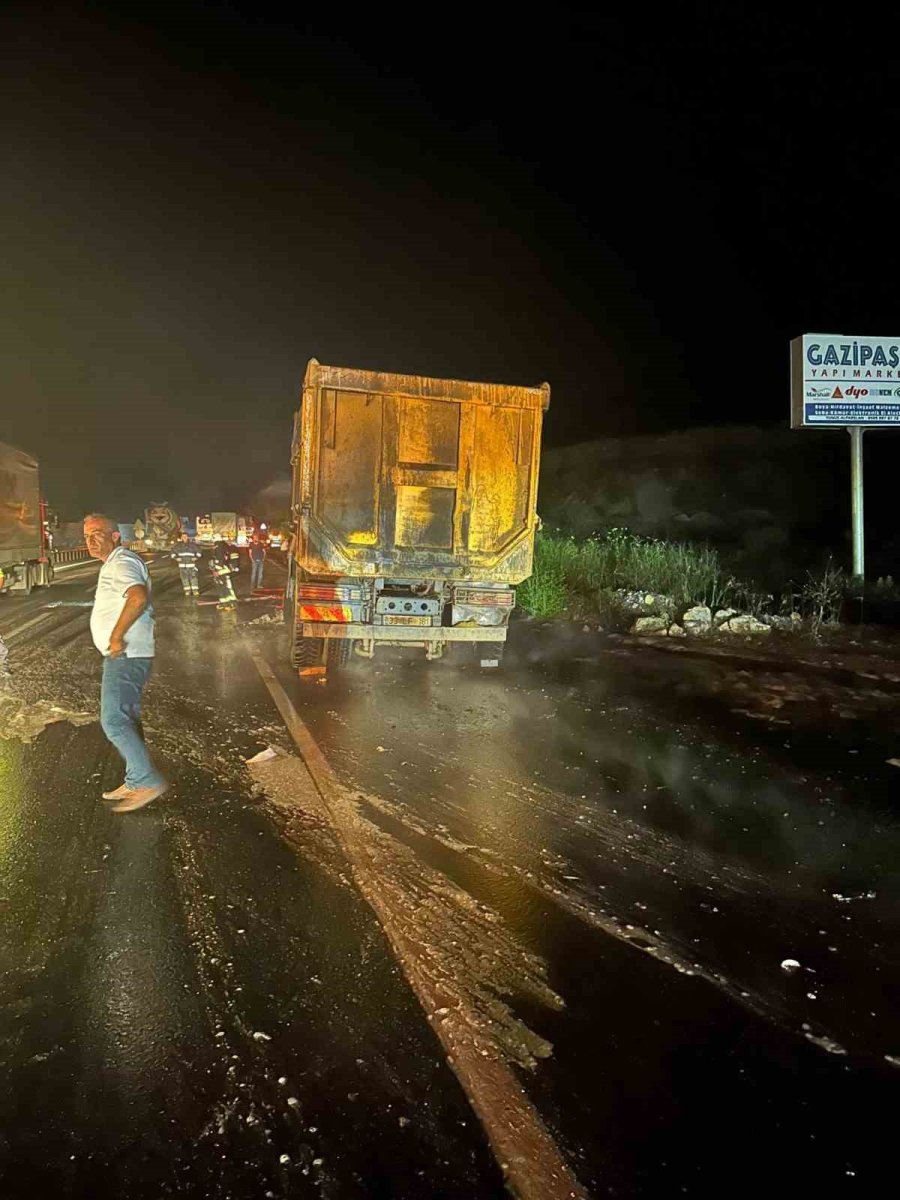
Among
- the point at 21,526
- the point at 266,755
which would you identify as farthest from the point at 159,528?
the point at 266,755

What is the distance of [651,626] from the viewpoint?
11883 mm

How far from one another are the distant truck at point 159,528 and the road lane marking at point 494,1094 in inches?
1554

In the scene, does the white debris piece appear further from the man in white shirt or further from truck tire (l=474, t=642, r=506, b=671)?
truck tire (l=474, t=642, r=506, b=671)

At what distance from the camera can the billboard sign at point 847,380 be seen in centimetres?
1327

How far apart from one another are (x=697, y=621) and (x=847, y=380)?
5.31 metres

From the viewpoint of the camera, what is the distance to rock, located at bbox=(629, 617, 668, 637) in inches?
465

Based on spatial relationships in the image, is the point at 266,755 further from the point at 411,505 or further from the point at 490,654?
the point at 490,654

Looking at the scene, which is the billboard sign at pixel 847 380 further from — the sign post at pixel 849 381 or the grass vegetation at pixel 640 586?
the grass vegetation at pixel 640 586

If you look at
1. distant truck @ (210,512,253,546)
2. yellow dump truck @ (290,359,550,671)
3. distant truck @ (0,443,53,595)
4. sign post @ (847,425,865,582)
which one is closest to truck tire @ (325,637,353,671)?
yellow dump truck @ (290,359,550,671)

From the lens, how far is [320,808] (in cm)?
510

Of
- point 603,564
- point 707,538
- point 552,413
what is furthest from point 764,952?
point 552,413

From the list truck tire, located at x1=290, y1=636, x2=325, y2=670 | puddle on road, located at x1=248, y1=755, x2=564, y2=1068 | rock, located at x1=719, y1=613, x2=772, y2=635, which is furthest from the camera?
rock, located at x1=719, y1=613, x2=772, y2=635

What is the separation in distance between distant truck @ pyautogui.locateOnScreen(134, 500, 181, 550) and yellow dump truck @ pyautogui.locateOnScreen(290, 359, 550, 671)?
3421 centimetres

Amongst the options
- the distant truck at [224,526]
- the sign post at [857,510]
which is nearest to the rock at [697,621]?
the sign post at [857,510]
